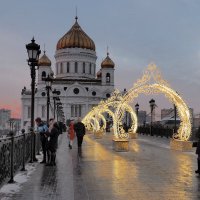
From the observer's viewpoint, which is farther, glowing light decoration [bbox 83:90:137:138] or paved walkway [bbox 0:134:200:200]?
glowing light decoration [bbox 83:90:137:138]

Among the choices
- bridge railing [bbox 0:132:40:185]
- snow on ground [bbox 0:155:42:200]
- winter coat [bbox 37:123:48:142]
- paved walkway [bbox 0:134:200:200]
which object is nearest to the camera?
paved walkway [bbox 0:134:200:200]

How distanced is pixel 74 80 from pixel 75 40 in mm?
11110

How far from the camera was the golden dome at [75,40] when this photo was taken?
119m

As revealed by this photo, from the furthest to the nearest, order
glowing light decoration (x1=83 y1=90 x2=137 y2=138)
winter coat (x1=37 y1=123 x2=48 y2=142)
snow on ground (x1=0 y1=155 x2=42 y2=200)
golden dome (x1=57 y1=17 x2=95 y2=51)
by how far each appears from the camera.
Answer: golden dome (x1=57 y1=17 x2=95 y2=51), glowing light decoration (x1=83 y1=90 x2=137 y2=138), winter coat (x1=37 y1=123 x2=48 y2=142), snow on ground (x1=0 y1=155 x2=42 y2=200)

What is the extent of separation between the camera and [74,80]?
403 feet

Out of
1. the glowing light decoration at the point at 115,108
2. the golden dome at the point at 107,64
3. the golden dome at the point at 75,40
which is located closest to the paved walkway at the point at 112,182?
the glowing light decoration at the point at 115,108

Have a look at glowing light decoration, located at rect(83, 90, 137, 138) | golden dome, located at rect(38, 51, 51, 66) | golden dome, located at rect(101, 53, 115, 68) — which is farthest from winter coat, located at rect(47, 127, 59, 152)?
golden dome, located at rect(101, 53, 115, 68)

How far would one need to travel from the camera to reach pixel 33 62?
54.4 feet

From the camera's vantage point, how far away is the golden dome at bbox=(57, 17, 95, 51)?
119 meters

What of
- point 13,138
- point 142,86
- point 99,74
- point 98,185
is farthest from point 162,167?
point 99,74

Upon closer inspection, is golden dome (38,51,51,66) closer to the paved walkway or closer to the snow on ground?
the paved walkway

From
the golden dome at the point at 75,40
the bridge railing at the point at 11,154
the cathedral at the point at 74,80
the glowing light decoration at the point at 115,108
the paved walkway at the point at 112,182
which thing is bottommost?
the paved walkway at the point at 112,182

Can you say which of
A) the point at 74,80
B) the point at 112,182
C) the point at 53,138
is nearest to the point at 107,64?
the point at 74,80

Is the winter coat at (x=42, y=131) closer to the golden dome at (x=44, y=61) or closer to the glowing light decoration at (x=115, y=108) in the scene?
the glowing light decoration at (x=115, y=108)
